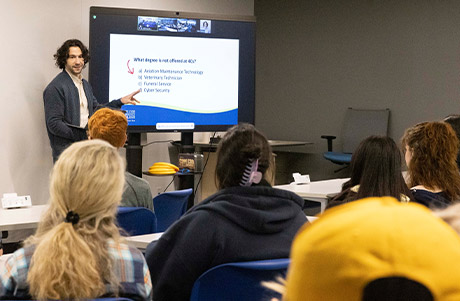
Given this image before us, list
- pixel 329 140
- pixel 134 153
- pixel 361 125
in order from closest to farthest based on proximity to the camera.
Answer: pixel 134 153 < pixel 329 140 < pixel 361 125

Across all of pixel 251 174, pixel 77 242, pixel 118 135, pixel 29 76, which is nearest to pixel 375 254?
pixel 77 242

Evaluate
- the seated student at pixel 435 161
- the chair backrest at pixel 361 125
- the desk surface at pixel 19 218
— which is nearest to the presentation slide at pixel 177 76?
the desk surface at pixel 19 218

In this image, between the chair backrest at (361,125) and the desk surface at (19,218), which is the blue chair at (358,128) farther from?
the desk surface at (19,218)

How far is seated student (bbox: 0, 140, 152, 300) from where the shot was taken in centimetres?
158

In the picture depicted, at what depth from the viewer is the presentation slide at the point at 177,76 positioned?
5.78 metres

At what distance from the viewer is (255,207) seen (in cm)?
213

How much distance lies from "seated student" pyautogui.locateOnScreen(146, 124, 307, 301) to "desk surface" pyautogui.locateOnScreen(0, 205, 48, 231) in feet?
3.72

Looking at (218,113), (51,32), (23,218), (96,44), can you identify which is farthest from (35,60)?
(23,218)

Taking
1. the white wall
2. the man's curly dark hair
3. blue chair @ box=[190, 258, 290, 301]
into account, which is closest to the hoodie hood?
blue chair @ box=[190, 258, 290, 301]

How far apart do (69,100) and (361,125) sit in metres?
3.99

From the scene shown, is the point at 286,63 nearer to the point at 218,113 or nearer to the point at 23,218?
the point at 218,113

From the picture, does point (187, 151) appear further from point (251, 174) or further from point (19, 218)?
point (251, 174)

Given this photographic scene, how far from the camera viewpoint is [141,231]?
3029 millimetres

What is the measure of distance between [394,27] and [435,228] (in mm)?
8019
